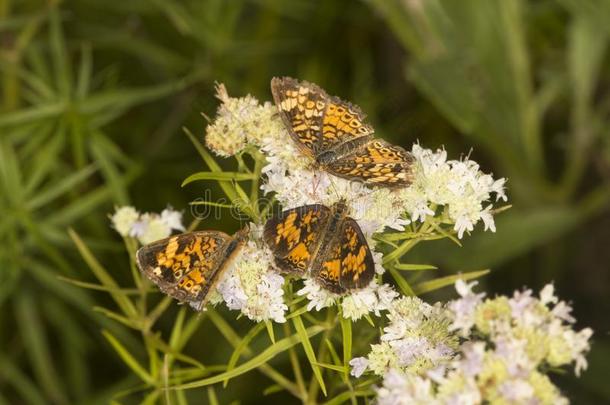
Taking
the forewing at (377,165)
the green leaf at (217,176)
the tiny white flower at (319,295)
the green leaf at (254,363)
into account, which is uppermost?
the forewing at (377,165)

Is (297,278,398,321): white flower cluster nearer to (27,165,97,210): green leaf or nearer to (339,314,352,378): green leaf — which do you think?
(339,314,352,378): green leaf

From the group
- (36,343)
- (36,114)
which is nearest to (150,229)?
(36,114)

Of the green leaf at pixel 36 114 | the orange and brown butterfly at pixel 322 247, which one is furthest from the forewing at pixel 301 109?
the green leaf at pixel 36 114

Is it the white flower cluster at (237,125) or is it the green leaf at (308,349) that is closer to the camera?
the green leaf at (308,349)

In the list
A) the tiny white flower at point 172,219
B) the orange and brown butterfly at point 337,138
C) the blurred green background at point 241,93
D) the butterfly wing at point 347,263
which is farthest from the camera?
the blurred green background at point 241,93

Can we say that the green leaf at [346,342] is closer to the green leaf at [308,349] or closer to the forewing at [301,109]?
the green leaf at [308,349]

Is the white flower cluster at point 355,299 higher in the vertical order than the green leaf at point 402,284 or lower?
lower
